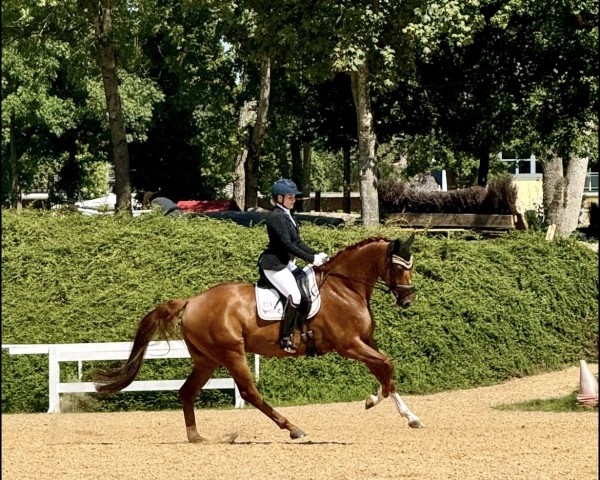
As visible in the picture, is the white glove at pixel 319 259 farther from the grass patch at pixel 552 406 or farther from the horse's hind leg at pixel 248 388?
the grass patch at pixel 552 406

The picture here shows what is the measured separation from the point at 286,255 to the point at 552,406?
555 centimetres

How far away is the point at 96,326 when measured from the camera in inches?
643

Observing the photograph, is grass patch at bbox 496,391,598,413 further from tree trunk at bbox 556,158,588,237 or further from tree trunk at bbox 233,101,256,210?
tree trunk at bbox 233,101,256,210

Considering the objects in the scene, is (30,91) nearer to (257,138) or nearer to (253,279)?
(257,138)

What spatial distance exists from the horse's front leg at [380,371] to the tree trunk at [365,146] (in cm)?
1401

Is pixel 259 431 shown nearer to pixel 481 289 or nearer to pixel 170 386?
pixel 170 386

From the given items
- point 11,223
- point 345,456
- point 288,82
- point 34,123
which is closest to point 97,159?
point 34,123

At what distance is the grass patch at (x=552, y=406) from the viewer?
14609mm

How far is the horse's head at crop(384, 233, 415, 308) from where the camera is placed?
436 inches

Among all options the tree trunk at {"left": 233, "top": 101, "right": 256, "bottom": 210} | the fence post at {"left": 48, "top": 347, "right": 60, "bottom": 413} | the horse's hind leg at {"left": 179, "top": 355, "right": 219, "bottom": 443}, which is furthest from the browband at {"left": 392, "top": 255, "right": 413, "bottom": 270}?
the tree trunk at {"left": 233, "top": 101, "right": 256, "bottom": 210}

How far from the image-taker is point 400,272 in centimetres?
1117

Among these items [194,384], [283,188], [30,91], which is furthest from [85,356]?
[30,91]

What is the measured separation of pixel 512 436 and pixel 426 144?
90.3 feet

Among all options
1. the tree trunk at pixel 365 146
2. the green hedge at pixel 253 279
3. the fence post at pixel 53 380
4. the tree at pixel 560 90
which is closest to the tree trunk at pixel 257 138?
the tree trunk at pixel 365 146
